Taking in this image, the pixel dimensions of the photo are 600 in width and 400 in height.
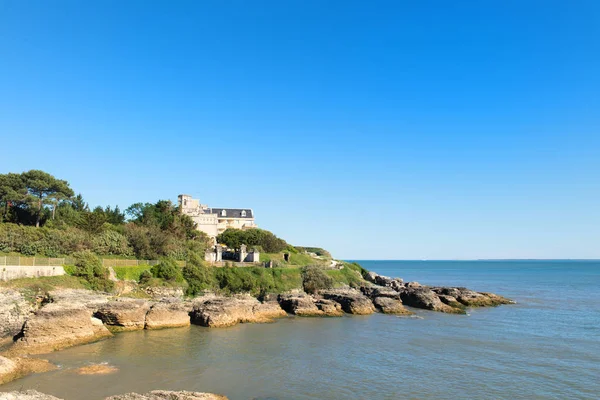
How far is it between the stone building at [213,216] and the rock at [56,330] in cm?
5316

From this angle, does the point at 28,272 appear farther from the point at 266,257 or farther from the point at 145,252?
the point at 266,257

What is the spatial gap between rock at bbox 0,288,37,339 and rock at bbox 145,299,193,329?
7770 mm

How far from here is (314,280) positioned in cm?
5462

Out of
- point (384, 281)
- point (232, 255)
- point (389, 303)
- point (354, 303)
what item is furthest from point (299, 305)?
point (384, 281)

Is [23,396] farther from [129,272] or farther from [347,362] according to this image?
[129,272]

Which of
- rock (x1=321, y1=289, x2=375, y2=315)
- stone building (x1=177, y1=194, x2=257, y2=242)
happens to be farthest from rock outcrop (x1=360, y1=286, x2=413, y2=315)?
stone building (x1=177, y1=194, x2=257, y2=242)

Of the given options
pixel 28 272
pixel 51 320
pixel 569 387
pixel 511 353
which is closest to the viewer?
pixel 569 387

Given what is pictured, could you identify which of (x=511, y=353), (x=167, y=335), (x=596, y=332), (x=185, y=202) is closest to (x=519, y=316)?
(x=596, y=332)

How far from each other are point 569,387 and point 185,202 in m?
78.2

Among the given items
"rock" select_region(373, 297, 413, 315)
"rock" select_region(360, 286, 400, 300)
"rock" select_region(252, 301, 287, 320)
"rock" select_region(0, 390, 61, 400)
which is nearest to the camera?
"rock" select_region(0, 390, 61, 400)

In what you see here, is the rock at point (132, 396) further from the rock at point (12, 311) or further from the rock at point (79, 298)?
the rock at point (79, 298)

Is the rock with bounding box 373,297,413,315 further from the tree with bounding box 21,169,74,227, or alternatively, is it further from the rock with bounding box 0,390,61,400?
the tree with bounding box 21,169,74,227

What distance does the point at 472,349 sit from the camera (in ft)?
90.1

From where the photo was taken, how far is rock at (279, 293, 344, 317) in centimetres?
4078
